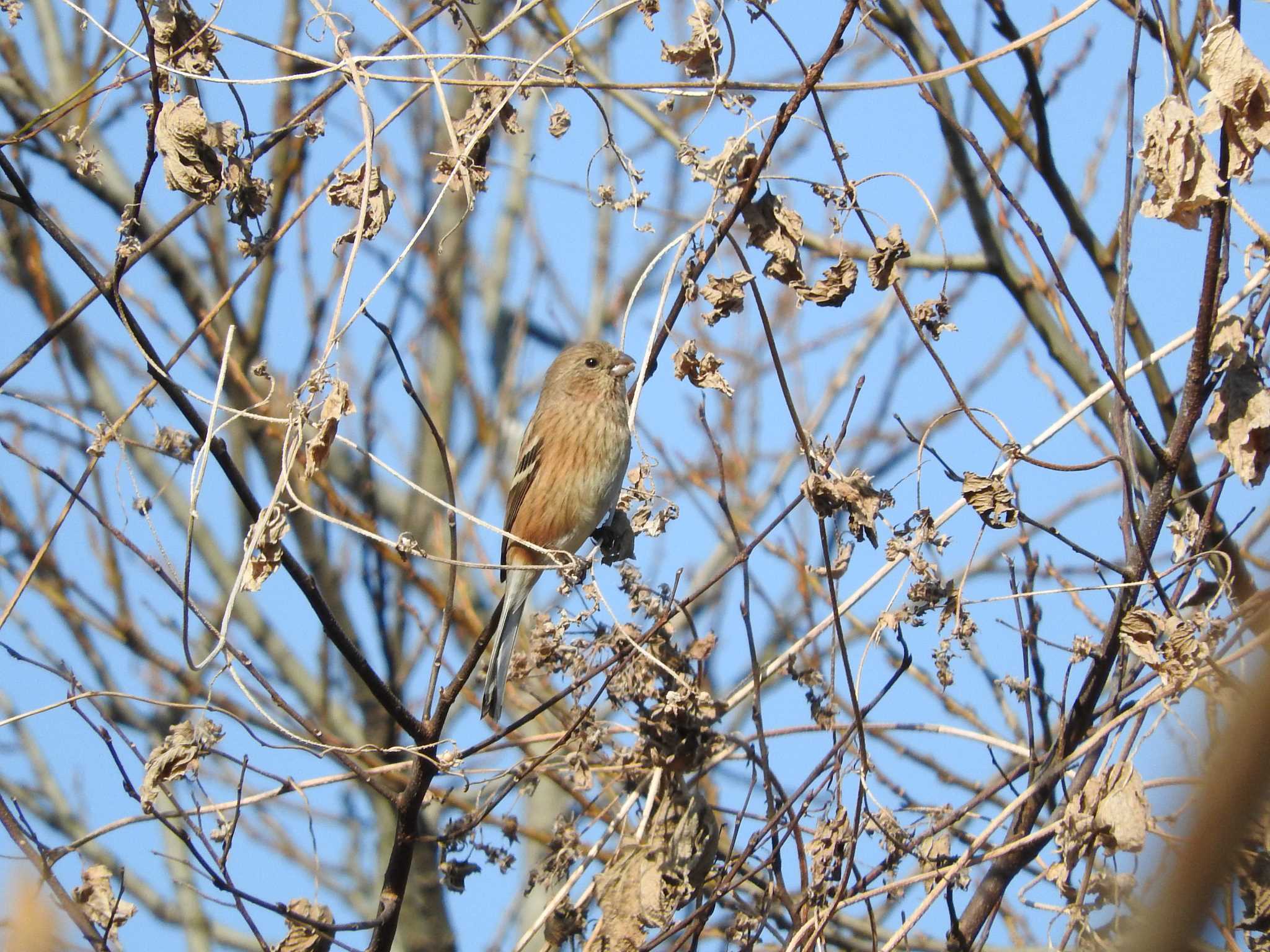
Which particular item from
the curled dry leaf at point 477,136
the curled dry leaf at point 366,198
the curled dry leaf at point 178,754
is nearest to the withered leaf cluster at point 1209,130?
the curled dry leaf at point 477,136

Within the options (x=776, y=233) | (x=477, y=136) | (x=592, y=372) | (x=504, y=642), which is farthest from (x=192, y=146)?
(x=592, y=372)

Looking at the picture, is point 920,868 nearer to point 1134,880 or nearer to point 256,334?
point 1134,880

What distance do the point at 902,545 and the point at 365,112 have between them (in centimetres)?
156

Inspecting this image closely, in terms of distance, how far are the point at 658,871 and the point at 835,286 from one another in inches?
63.1

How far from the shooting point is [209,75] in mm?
2963

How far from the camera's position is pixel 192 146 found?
9.30 feet

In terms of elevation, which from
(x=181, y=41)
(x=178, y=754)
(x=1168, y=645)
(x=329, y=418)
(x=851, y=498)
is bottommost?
(x=1168, y=645)

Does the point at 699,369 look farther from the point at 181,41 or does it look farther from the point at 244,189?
the point at 181,41

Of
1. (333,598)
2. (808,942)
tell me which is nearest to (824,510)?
(808,942)

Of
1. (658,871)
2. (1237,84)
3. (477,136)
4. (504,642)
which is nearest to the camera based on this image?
(1237,84)

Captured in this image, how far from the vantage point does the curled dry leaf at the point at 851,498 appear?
274cm

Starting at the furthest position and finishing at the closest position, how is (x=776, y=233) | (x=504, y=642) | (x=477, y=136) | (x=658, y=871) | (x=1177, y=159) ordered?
(x=504, y=642) → (x=658, y=871) → (x=477, y=136) → (x=776, y=233) → (x=1177, y=159)

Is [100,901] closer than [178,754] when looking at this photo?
No

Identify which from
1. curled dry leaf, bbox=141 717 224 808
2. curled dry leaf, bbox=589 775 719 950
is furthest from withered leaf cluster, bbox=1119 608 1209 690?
curled dry leaf, bbox=141 717 224 808
